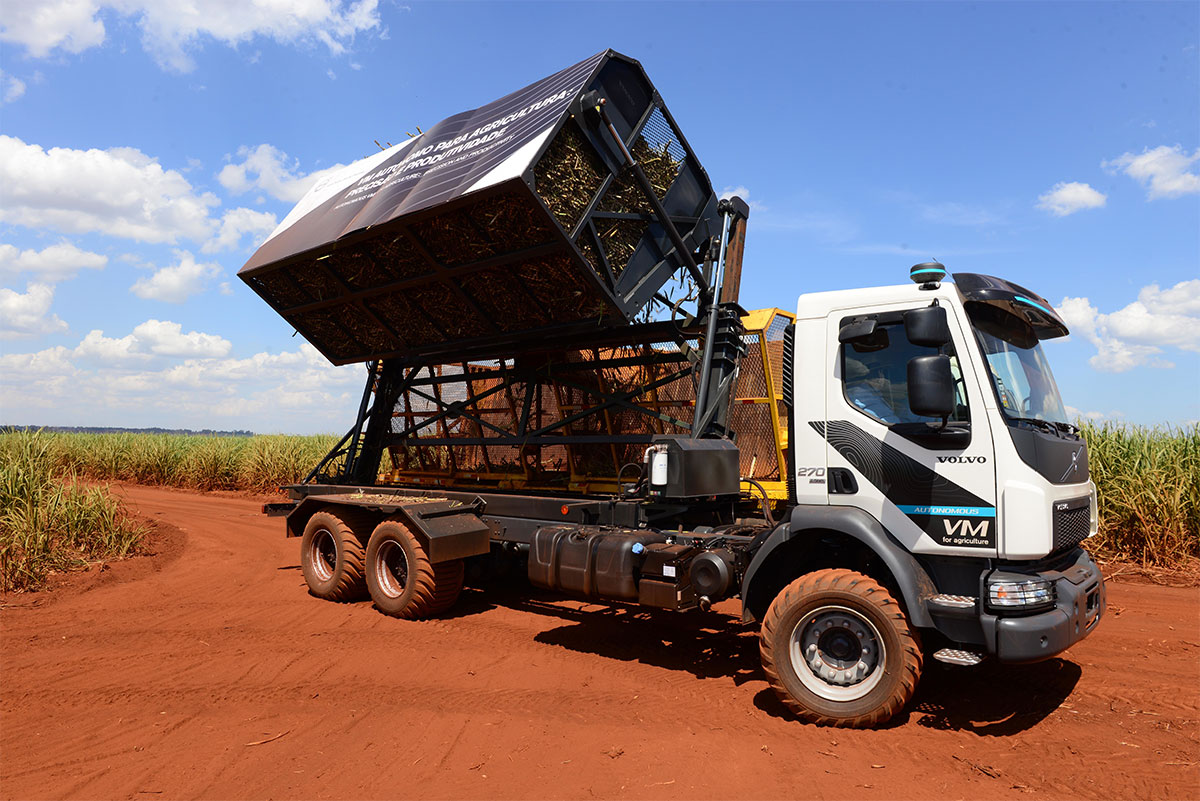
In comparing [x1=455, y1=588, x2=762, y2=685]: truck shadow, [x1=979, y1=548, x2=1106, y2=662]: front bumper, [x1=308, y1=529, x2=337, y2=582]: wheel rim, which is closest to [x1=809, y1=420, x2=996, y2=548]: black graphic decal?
[x1=979, y1=548, x2=1106, y2=662]: front bumper

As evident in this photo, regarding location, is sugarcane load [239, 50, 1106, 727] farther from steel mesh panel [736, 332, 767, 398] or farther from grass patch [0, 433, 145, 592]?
grass patch [0, 433, 145, 592]

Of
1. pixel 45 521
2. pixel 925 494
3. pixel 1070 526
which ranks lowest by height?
pixel 45 521

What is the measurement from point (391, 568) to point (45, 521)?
473cm

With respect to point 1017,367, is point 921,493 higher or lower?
lower

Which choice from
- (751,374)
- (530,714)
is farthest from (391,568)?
(751,374)

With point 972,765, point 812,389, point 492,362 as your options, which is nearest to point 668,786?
point 972,765

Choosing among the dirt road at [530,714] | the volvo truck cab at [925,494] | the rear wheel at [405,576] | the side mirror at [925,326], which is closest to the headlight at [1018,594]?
the volvo truck cab at [925,494]

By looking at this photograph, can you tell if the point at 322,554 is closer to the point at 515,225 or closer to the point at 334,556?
the point at 334,556

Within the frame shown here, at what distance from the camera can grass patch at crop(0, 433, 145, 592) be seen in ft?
27.2

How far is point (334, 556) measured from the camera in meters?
8.19

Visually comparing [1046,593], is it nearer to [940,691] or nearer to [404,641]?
[940,691]

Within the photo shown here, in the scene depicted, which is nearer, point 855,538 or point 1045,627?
point 1045,627

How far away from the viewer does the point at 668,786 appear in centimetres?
372

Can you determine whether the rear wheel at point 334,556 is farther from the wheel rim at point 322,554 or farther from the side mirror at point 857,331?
the side mirror at point 857,331
